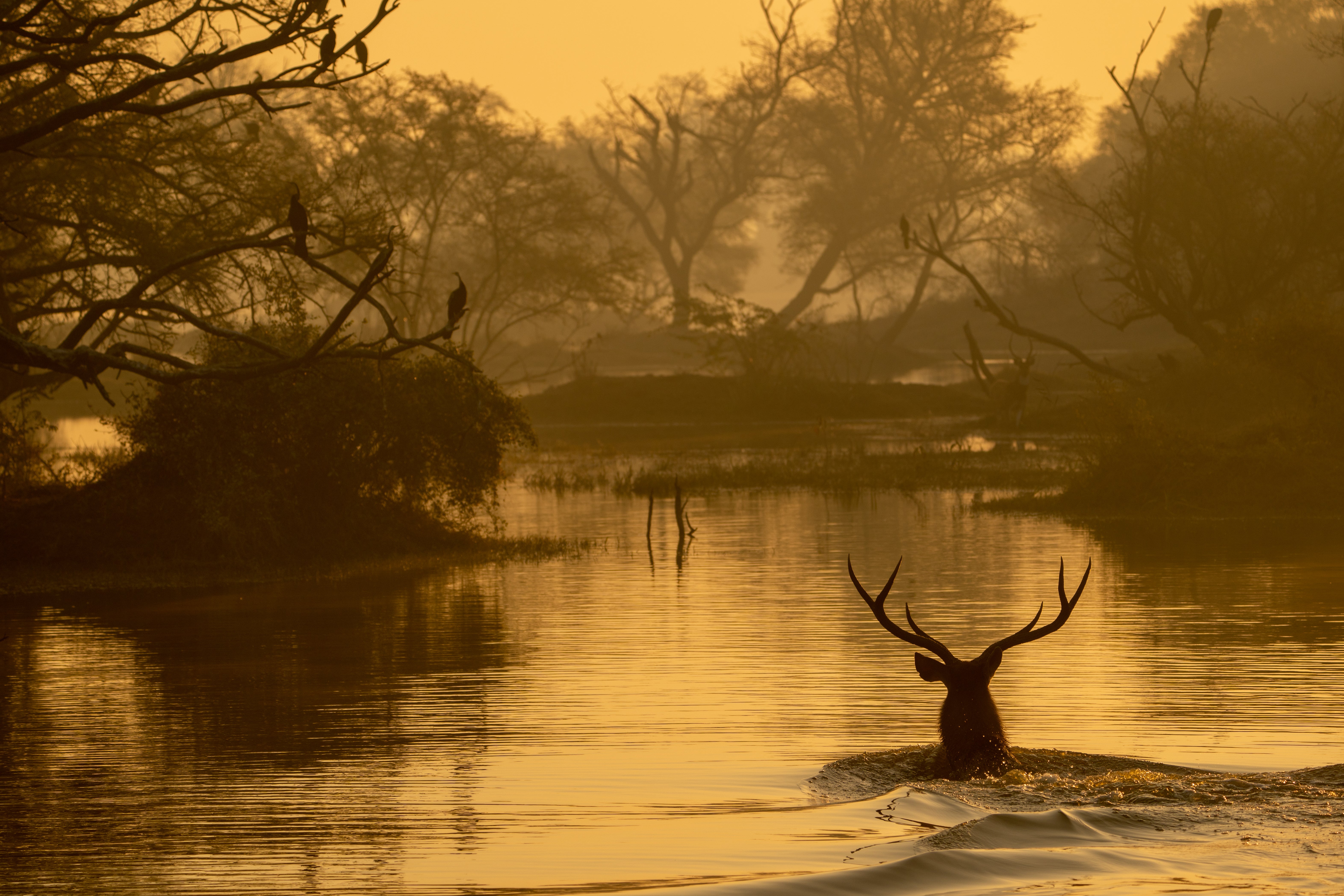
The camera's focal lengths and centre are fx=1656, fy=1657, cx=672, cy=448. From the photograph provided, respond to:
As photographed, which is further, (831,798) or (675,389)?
(675,389)

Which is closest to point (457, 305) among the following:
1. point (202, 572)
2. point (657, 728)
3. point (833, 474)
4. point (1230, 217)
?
point (657, 728)

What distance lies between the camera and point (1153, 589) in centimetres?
1620

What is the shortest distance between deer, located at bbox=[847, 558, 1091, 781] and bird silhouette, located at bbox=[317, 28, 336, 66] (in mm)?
5231

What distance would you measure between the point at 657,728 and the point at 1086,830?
131 inches

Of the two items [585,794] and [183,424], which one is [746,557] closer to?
[183,424]

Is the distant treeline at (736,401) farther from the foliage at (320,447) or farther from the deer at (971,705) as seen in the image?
the deer at (971,705)

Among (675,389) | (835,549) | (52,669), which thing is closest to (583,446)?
(675,389)

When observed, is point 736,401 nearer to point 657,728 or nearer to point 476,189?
point 476,189

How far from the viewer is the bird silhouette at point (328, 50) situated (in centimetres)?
1095

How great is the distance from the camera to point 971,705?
27.2 feet

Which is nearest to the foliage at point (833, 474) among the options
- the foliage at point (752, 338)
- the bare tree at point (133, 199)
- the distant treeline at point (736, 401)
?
the bare tree at point (133, 199)

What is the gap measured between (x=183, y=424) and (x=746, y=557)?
6.46 meters

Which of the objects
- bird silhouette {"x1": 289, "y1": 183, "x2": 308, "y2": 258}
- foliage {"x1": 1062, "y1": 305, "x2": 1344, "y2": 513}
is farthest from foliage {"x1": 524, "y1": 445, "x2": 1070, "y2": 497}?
bird silhouette {"x1": 289, "y1": 183, "x2": 308, "y2": 258}

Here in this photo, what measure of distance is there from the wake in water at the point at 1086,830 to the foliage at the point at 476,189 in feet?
118
